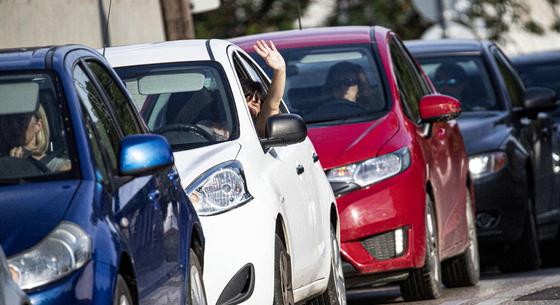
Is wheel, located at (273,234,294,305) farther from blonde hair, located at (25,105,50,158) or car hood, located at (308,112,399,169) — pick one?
car hood, located at (308,112,399,169)

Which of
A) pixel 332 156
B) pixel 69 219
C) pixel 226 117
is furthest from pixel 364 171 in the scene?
pixel 69 219

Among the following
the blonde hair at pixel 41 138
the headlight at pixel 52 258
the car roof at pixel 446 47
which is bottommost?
the car roof at pixel 446 47

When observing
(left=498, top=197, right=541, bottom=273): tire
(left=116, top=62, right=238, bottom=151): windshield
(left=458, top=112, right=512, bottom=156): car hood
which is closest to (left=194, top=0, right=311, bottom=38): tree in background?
(left=498, top=197, right=541, bottom=273): tire

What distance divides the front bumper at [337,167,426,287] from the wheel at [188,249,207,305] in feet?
12.1

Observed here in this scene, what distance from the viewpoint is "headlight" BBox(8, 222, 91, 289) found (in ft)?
18.3

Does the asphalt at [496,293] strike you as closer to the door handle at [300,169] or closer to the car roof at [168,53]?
the door handle at [300,169]

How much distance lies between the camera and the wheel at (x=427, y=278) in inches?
460

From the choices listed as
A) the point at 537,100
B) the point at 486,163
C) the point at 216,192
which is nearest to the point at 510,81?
the point at 537,100

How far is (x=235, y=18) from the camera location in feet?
94.4

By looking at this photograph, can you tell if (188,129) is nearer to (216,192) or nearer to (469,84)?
(216,192)

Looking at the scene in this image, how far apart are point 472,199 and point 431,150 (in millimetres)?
1782

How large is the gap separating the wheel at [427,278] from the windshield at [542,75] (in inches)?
312

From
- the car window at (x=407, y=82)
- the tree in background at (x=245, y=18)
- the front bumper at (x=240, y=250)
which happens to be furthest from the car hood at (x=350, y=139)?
the tree in background at (x=245, y=18)

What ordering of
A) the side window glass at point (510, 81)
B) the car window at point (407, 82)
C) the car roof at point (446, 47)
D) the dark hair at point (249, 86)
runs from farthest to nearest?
the side window glass at point (510, 81), the car roof at point (446, 47), the car window at point (407, 82), the dark hair at point (249, 86)
